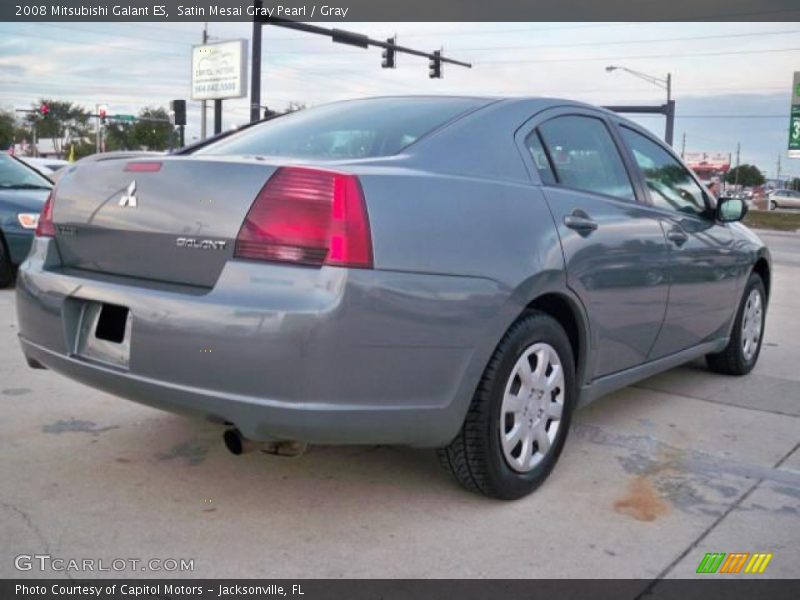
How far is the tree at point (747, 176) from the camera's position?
108688mm

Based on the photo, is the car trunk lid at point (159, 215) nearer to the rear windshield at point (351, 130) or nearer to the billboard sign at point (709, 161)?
the rear windshield at point (351, 130)

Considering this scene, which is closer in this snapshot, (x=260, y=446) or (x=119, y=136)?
(x=260, y=446)

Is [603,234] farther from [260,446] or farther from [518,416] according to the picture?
[260,446]

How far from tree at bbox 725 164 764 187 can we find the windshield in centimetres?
10773

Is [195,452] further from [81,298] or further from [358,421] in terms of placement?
[358,421]

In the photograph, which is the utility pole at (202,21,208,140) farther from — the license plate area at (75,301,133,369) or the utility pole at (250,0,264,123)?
the license plate area at (75,301,133,369)

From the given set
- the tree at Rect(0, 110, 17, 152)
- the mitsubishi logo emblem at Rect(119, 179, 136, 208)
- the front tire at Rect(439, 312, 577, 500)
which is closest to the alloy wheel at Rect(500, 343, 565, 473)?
the front tire at Rect(439, 312, 577, 500)

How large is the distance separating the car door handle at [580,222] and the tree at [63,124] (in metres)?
80.6

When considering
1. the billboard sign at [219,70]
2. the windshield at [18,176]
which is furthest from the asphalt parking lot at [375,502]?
the billboard sign at [219,70]

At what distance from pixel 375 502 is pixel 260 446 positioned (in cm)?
55

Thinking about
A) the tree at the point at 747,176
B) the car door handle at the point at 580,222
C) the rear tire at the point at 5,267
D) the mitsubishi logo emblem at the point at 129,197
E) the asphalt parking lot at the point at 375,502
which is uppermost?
the tree at the point at 747,176

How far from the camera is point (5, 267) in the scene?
795 centimetres

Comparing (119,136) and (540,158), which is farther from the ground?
(119,136)

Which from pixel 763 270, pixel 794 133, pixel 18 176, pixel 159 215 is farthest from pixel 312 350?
pixel 794 133
